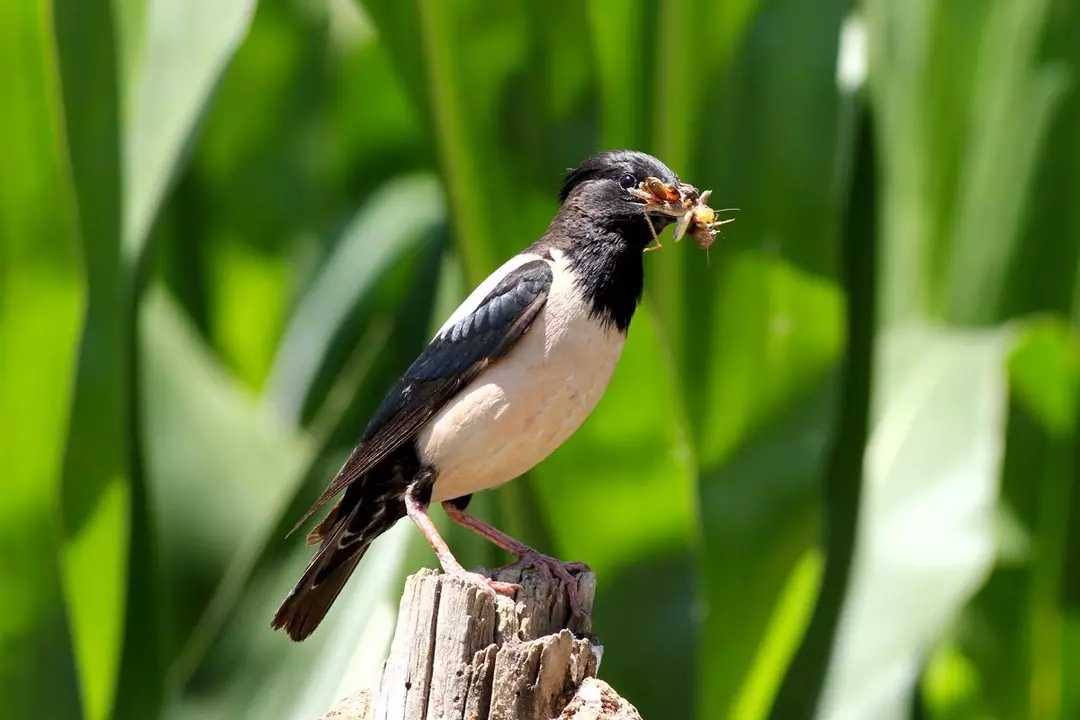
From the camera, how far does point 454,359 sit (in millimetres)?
2283

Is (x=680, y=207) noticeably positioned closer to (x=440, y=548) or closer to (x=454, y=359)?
(x=454, y=359)

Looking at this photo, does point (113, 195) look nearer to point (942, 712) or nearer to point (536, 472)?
point (536, 472)

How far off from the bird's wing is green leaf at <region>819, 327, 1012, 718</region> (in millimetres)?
2078

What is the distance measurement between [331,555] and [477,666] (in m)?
0.47

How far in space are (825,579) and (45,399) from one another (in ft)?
7.61

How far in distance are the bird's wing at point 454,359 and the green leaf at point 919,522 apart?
6.82ft

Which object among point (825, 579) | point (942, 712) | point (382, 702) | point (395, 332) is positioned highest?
point (382, 702)

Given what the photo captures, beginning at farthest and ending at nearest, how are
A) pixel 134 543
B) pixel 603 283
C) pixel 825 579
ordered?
pixel 825 579
pixel 134 543
pixel 603 283

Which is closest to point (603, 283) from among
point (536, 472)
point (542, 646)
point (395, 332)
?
point (542, 646)

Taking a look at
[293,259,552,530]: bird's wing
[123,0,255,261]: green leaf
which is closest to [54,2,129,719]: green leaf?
[123,0,255,261]: green leaf

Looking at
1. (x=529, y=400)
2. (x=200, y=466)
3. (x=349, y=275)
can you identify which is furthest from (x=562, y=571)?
(x=349, y=275)

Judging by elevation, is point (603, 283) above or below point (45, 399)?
above

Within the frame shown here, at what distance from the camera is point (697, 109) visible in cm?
365

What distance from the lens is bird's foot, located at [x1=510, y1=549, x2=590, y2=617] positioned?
2221 mm
